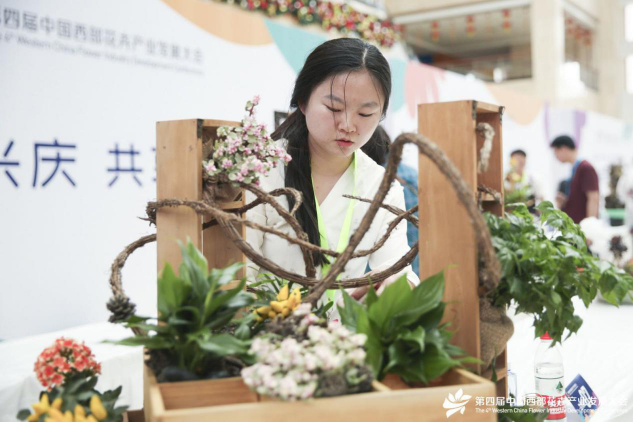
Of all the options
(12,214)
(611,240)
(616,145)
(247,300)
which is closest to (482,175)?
(247,300)

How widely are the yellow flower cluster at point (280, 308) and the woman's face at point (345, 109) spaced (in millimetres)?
426

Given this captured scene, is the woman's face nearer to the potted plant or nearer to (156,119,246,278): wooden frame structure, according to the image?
(156,119,246,278): wooden frame structure

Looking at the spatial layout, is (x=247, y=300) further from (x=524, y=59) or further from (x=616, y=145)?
(x=524, y=59)

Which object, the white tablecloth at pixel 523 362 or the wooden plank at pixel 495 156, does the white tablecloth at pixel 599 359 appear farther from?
the wooden plank at pixel 495 156

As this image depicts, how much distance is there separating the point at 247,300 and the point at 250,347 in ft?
0.21

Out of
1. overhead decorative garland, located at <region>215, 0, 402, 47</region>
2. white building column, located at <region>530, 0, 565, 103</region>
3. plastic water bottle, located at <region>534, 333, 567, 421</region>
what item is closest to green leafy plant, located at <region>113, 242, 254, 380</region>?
plastic water bottle, located at <region>534, 333, 567, 421</region>

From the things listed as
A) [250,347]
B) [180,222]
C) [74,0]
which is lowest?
[250,347]

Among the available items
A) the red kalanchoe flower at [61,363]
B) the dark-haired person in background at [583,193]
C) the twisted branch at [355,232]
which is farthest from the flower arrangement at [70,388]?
the dark-haired person in background at [583,193]

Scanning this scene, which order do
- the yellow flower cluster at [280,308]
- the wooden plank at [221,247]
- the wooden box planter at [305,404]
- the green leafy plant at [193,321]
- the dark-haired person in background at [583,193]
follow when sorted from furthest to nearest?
the dark-haired person in background at [583,193] → the wooden plank at [221,247] → the yellow flower cluster at [280,308] → the green leafy plant at [193,321] → the wooden box planter at [305,404]

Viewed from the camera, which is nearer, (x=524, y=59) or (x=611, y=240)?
(x=611, y=240)

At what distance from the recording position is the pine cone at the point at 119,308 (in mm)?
878

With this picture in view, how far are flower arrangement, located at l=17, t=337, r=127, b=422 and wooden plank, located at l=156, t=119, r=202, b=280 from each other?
0.23m

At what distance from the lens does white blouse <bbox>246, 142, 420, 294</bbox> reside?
Answer: 138 cm

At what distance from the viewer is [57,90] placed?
2541 mm
